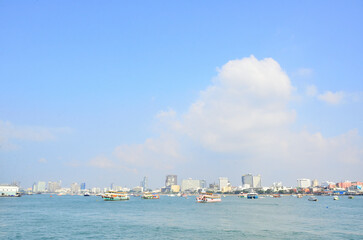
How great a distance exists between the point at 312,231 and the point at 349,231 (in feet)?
17.3

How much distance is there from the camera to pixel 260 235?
33.4 m

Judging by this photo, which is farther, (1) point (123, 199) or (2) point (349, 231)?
(1) point (123, 199)

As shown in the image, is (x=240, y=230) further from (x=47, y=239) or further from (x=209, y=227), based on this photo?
(x=47, y=239)

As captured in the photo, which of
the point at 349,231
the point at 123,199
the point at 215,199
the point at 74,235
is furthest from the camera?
the point at 123,199

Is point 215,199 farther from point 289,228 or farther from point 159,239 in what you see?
point 159,239

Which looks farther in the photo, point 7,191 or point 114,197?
point 7,191

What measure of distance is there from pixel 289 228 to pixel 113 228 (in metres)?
25.1

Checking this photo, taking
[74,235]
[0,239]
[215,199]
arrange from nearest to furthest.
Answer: [0,239]
[74,235]
[215,199]

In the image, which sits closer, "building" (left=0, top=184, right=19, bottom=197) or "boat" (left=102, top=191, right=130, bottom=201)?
"boat" (left=102, top=191, right=130, bottom=201)

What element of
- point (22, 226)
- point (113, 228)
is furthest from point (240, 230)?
point (22, 226)

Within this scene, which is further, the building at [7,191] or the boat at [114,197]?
the building at [7,191]

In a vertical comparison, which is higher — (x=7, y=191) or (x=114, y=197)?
(x=114, y=197)

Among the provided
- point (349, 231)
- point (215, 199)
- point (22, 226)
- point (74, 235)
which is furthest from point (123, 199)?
point (349, 231)

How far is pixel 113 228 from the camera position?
40062 millimetres
